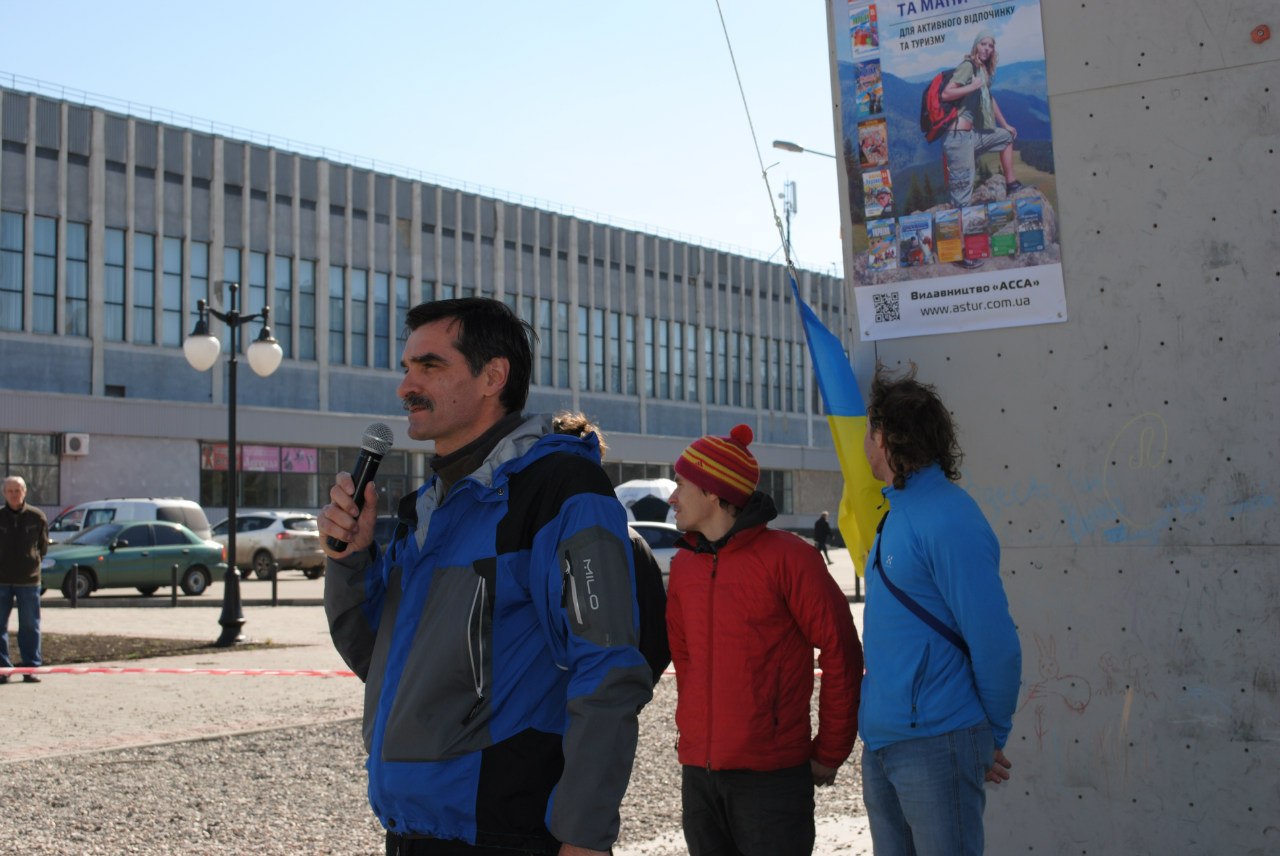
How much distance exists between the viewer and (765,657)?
4.24 m

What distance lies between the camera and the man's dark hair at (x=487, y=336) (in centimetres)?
325

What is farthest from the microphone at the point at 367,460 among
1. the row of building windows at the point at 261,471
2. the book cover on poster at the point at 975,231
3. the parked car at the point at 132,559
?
the row of building windows at the point at 261,471

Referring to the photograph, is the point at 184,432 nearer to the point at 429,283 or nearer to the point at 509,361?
the point at 429,283

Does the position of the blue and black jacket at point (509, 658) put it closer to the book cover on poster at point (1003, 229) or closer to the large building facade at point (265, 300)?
the book cover on poster at point (1003, 229)

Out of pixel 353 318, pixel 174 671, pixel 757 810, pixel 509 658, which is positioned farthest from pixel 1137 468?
pixel 353 318

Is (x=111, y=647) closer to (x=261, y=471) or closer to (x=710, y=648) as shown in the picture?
(x=710, y=648)

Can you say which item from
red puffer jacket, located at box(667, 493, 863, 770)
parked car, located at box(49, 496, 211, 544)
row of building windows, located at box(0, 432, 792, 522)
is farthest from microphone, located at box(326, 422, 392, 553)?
row of building windows, located at box(0, 432, 792, 522)

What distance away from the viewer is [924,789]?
3.70 meters

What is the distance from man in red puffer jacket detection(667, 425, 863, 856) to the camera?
A: 13.8 feet

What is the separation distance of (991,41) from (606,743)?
10.3ft

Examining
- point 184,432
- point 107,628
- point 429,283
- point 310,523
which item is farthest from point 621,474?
point 107,628

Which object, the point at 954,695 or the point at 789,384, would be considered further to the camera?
the point at 789,384

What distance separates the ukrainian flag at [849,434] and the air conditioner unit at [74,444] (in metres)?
44.6

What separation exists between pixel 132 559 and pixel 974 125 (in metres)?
25.4
